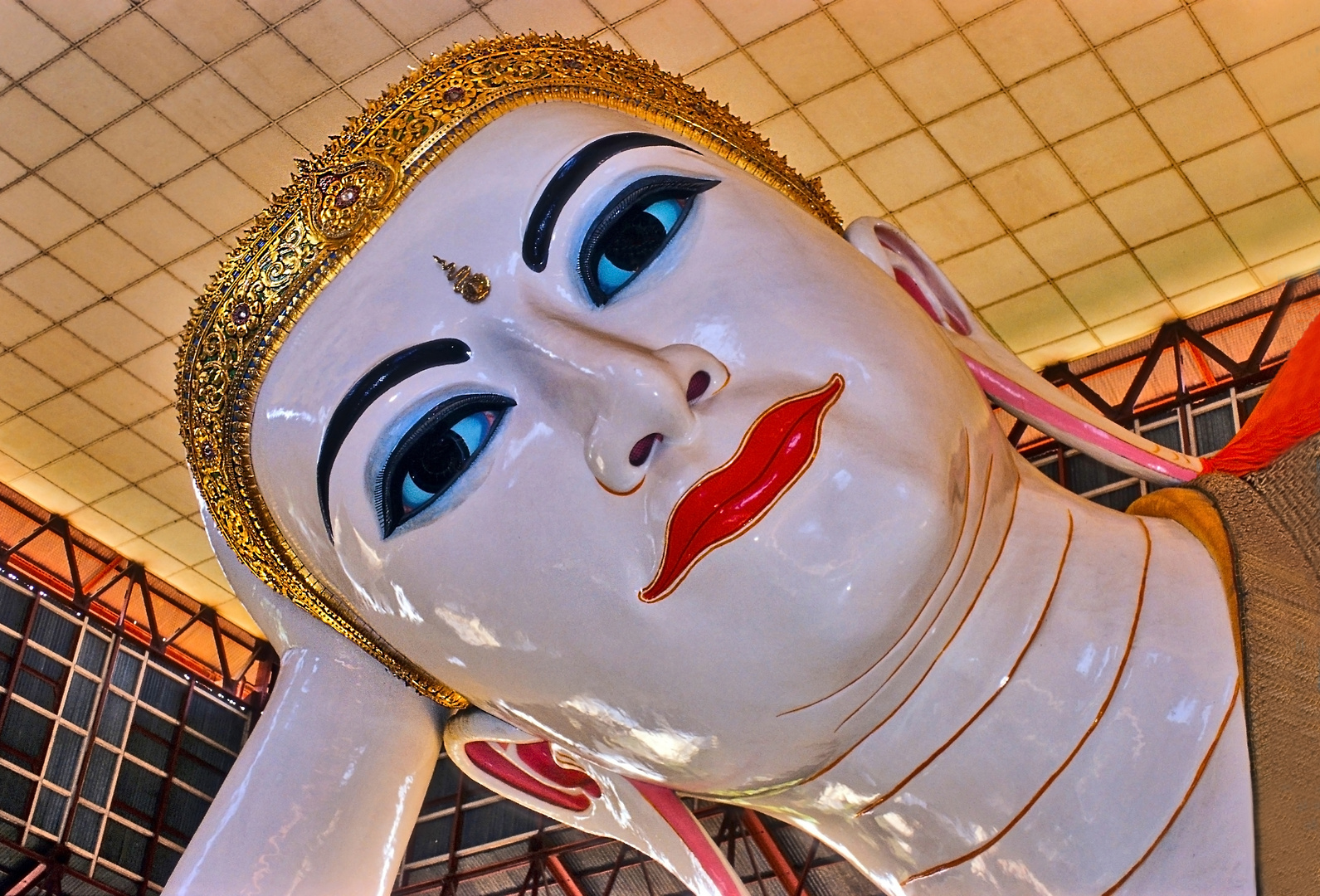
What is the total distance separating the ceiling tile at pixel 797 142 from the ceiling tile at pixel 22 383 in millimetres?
5392

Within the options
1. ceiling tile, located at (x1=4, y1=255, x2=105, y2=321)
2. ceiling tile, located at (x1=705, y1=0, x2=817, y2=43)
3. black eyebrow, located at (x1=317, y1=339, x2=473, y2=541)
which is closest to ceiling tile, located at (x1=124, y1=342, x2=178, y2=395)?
ceiling tile, located at (x1=4, y1=255, x2=105, y2=321)

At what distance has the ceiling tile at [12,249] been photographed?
8969 mm

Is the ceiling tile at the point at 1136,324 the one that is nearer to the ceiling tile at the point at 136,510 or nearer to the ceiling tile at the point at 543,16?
the ceiling tile at the point at 543,16

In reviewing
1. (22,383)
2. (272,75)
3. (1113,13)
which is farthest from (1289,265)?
(22,383)

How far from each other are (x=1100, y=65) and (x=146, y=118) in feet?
18.1

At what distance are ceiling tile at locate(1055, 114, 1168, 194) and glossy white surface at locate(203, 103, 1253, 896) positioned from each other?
21.5 feet

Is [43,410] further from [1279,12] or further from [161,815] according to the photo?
[1279,12]

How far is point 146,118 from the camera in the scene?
8219 mm

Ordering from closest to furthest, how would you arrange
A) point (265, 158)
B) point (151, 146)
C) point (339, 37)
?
point (339, 37)
point (151, 146)
point (265, 158)

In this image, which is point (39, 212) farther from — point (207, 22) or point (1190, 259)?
point (1190, 259)

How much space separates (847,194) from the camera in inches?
363

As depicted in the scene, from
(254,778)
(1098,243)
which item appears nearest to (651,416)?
(254,778)

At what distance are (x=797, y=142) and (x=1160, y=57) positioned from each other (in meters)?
2.14

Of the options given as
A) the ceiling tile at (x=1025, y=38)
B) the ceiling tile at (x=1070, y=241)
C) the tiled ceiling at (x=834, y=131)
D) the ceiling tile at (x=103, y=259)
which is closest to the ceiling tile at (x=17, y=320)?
the tiled ceiling at (x=834, y=131)
